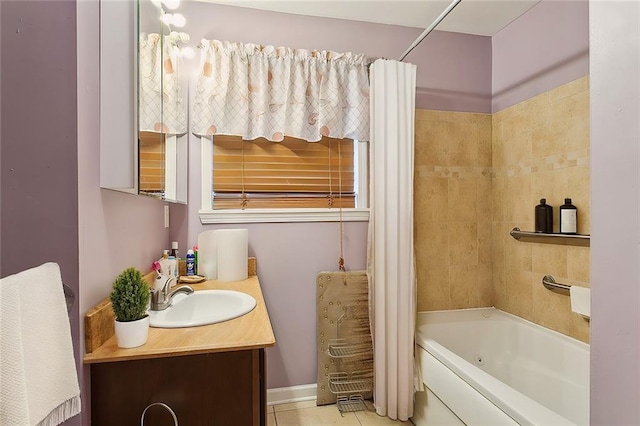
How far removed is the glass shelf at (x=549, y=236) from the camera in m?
1.79

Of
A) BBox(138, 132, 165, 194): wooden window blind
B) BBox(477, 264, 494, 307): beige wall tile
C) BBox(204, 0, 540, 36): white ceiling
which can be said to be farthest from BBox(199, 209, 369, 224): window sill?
BBox(204, 0, 540, 36): white ceiling

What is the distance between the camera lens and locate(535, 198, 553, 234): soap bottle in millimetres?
2006

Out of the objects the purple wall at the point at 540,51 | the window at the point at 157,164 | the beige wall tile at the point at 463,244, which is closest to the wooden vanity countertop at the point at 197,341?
the window at the point at 157,164

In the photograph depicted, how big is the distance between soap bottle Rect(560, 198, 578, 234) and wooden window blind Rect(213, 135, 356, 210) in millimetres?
1200

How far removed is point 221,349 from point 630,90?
105cm

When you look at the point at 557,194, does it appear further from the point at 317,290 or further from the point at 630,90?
the point at 630,90

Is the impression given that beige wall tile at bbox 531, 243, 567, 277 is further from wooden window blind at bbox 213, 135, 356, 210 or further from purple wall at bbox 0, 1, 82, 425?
purple wall at bbox 0, 1, 82, 425

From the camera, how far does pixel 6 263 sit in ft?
2.89

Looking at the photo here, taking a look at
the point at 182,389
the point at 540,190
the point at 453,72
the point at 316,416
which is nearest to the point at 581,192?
the point at 540,190

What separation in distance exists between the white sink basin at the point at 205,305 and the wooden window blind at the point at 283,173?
708 millimetres

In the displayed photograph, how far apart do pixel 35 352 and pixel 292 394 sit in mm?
1830

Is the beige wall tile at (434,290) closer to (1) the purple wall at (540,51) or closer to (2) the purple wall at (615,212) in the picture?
(1) the purple wall at (540,51)

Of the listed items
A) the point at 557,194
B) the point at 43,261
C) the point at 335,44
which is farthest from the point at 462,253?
the point at 43,261

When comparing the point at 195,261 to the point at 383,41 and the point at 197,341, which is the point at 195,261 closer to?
the point at 197,341
